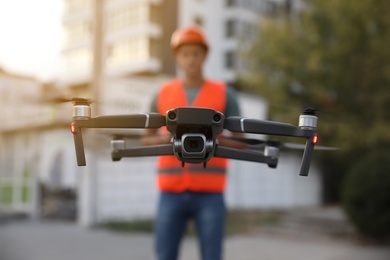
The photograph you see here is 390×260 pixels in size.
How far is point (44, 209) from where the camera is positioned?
1089 centimetres

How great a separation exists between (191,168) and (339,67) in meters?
9.76

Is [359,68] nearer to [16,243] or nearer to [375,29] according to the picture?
[375,29]

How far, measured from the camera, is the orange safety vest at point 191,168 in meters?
2.96

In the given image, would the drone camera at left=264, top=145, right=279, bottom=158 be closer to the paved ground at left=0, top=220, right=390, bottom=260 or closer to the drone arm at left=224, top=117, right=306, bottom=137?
the drone arm at left=224, top=117, right=306, bottom=137

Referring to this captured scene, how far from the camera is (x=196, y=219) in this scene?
3080 mm

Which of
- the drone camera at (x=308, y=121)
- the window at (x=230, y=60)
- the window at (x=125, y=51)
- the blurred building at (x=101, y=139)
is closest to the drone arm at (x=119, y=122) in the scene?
the drone camera at (x=308, y=121)

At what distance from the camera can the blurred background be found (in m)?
9.07

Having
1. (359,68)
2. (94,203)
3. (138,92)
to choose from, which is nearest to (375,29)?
(359,68)

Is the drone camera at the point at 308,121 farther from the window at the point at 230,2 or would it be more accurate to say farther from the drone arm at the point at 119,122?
the window at the point at 230,2

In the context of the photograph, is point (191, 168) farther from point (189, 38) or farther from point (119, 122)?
point (119, 122)

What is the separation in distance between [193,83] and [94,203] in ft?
23.7

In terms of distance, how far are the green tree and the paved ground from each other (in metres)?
3.36

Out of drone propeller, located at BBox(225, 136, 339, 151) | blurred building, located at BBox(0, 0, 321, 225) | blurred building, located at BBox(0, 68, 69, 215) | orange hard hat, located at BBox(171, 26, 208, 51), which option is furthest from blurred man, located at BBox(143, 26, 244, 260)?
blurred building, located at BBox(0, 68, 69, 215)

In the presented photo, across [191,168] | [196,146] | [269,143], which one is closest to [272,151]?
[269,143]
